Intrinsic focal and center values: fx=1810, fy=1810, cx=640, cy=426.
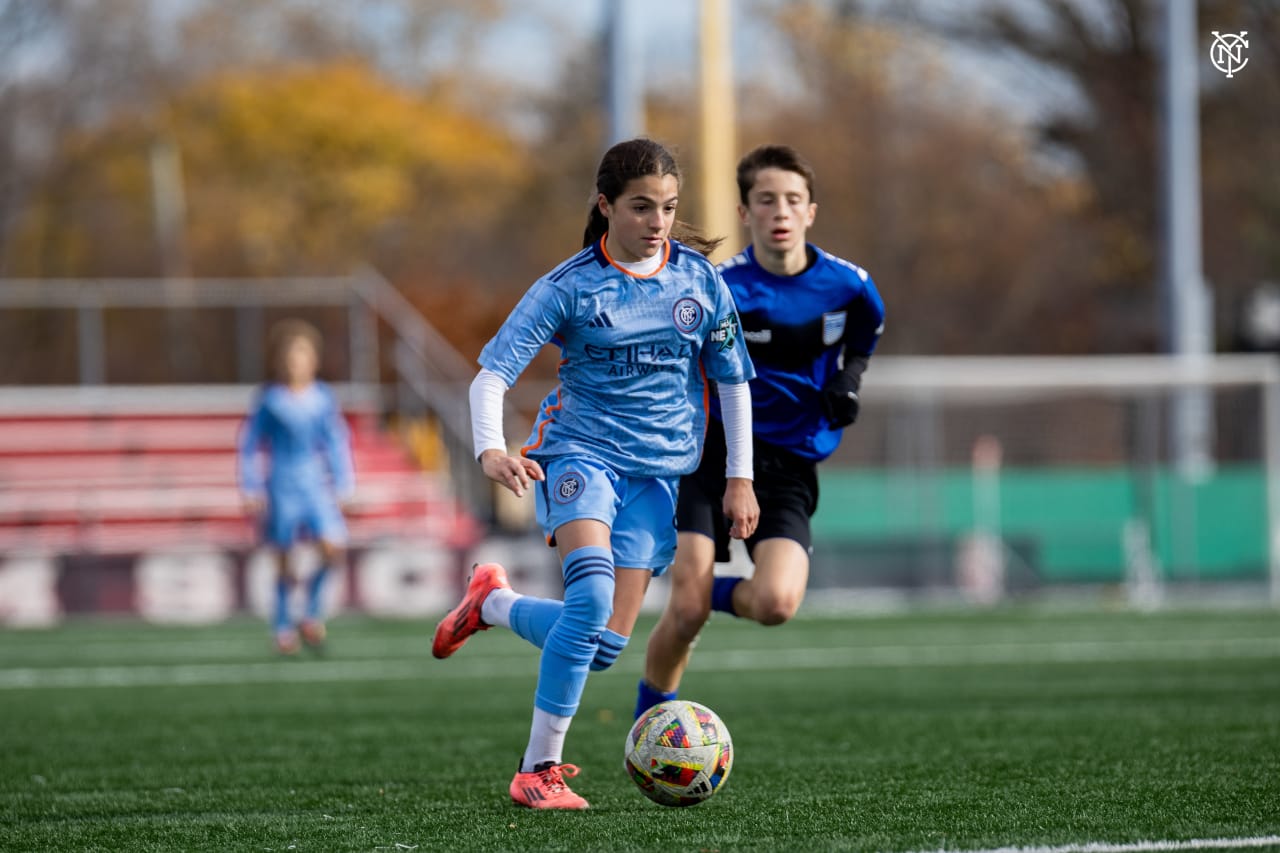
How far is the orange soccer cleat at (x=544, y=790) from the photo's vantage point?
216 inches

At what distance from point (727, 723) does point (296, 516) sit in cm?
645

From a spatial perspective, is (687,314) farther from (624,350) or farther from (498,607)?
(498,607)

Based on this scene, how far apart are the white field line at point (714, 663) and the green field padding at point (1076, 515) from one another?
20.3 ft

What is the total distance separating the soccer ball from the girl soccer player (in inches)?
10.7

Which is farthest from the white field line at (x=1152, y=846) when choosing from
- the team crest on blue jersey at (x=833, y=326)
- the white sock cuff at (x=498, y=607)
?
the team crest on blue jersey at (x=833, y=326)

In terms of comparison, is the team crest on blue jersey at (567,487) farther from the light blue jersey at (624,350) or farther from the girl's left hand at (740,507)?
the girl's left hand at (740,507)

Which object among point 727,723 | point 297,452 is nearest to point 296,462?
point 297,452

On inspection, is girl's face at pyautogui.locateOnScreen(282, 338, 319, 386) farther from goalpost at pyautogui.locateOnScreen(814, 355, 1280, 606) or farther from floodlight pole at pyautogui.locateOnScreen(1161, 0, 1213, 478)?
floodlight pole at pyautogui.locateOnScreen(1161, 0, 1213, 478)

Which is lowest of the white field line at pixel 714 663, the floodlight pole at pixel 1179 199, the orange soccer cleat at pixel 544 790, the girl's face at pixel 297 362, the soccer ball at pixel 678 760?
A: the white field line at pixel 714 663

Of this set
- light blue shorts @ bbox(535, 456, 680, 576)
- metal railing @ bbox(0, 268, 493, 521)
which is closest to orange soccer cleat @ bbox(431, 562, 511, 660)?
light blue shorts @ bbox(535, 456, 680, 576)

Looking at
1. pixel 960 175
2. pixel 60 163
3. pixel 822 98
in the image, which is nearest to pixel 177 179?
pixel 60 163

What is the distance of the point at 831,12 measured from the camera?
120 ft

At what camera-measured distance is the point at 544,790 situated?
5500 millimetres

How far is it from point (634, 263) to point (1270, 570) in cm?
1533
